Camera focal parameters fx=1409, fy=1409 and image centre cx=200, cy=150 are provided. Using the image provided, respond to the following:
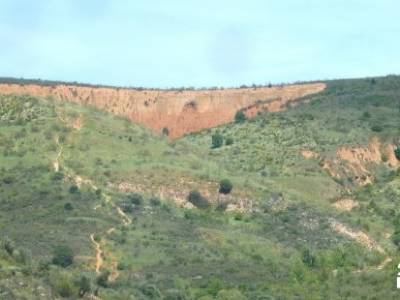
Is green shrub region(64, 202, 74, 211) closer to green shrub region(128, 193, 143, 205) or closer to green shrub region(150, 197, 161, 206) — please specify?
green shrub region(128, 193, 143, 205)

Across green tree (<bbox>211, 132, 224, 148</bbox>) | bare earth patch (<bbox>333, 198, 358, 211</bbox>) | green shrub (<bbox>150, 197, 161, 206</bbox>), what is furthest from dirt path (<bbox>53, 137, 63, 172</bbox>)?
green tree (<bbox>211, 132, 224, 148</bbox>)

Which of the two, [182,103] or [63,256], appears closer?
[63,256]

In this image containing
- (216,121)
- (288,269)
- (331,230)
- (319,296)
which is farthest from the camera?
(216,121)

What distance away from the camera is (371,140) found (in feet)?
449

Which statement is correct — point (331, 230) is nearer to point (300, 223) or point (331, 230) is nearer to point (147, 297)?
point (300, 223)

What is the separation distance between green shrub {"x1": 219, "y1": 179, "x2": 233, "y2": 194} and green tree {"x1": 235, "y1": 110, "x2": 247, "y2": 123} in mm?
47705

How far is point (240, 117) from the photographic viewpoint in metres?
162

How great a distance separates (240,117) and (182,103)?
1352cm

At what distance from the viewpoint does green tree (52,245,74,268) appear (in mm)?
83375

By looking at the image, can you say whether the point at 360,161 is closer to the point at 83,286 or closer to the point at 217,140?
the point at 217,140

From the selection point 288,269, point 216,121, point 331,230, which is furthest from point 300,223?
point 216,121

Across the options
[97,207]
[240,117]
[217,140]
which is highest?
[240,117]

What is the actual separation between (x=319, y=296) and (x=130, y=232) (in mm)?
24147

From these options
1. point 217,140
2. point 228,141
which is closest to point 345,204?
point 228,141
